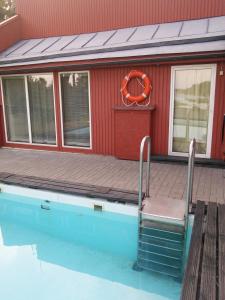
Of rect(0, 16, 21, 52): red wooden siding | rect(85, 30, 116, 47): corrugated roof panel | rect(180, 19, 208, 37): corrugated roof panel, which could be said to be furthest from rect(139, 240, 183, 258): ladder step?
rect(0, 16, 21, 52): red wooden siding

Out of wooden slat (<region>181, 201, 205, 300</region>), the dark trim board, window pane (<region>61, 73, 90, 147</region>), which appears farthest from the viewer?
window pane (<region>61, 73, 90, 147</region>)

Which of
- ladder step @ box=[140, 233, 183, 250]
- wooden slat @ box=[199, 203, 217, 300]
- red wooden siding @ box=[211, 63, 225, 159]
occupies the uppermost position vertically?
red wooden siding @ box=[211, 63, 225, 159]

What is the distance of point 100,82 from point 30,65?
157 centimetres

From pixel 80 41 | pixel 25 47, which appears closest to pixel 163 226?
pixel 80 41

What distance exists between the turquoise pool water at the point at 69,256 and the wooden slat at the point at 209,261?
0.56m

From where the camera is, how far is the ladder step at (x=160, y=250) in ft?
9.61

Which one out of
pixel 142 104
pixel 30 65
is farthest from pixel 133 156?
pixel 30 65

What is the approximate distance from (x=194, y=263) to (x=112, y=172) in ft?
8.86

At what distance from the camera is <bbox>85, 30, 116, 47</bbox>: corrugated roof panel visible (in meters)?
5.65

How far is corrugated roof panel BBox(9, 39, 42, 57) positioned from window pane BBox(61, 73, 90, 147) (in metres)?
1.27

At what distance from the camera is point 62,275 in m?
2.86

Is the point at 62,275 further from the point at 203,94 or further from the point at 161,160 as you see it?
the point at 203,94

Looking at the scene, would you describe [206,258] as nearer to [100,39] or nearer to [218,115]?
[218,115]

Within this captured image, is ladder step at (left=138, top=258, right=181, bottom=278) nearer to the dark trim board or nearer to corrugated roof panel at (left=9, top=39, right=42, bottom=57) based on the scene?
the dark trim board
